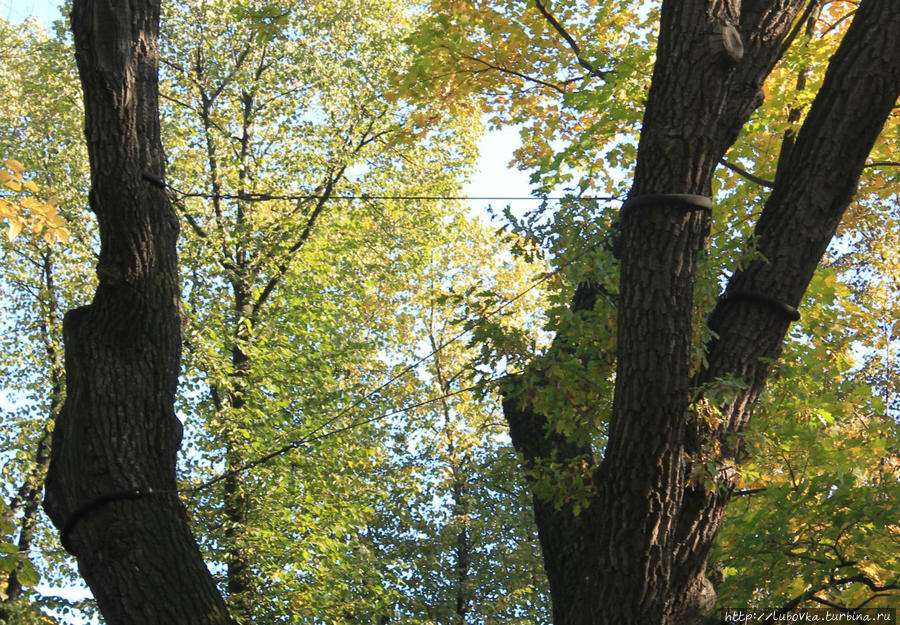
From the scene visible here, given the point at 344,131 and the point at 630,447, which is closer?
the point at 630,447

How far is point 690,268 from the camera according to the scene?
144 inches

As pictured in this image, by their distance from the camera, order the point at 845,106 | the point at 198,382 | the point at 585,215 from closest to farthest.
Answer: the point at 845,106 → the point at 585,215 → the point at 198,382

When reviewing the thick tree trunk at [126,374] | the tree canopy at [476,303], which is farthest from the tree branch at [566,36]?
the thick tree trunk at [126,374]

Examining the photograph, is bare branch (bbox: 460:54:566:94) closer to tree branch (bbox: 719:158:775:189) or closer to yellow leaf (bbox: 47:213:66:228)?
tree branch (bbox: 719:158:775:189)

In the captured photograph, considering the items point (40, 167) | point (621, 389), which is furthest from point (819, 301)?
point (40, 167)

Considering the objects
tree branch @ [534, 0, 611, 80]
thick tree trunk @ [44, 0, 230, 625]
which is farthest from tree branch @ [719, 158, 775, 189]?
thick tree trunk @ [44, 0, 230, 625]

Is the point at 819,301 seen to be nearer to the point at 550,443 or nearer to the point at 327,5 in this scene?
the point at 550,443

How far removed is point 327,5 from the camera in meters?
14.4

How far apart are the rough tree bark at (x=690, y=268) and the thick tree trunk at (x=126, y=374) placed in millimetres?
1741

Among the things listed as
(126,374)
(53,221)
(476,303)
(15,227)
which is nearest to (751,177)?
(476,303)

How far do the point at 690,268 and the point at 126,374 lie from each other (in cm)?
245

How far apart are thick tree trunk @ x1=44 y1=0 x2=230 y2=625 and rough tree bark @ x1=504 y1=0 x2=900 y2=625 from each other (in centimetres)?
174

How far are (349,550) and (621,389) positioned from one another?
964cm

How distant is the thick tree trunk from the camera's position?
11.8ft
